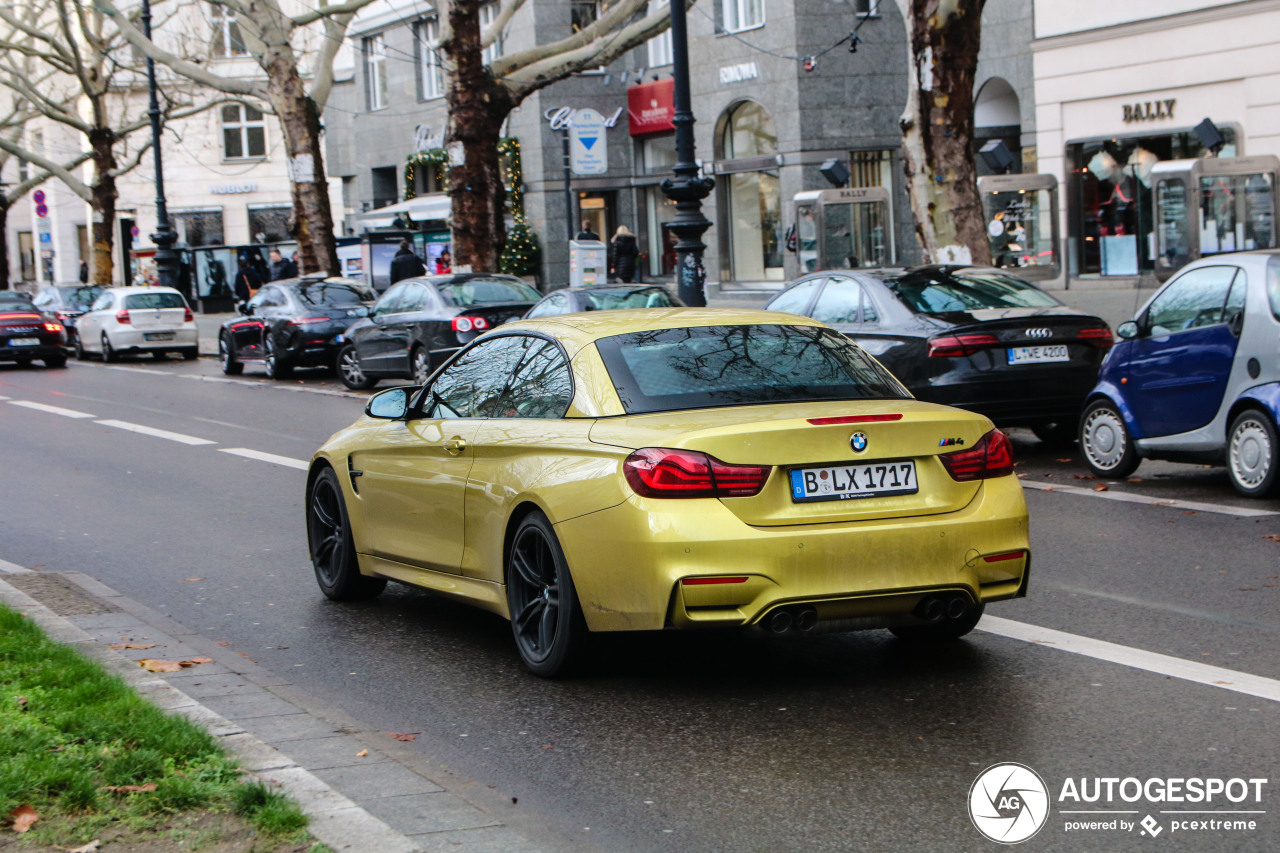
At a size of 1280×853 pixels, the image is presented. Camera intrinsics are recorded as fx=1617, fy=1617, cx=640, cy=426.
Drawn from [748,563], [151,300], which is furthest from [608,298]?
[151,300]

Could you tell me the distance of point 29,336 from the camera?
1259 inches

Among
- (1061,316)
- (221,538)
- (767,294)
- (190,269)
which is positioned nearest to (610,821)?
(221,538)

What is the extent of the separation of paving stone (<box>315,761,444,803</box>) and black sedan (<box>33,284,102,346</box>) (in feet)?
111

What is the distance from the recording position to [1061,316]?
12.5m

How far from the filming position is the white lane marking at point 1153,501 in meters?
9.73

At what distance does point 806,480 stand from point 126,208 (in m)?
72.6

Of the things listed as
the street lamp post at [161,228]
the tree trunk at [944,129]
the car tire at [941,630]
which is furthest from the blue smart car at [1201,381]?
the street lamp post at [161,228]

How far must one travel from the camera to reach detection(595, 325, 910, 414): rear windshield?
6.17 metres

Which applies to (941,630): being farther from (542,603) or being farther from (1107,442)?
(1107,442)

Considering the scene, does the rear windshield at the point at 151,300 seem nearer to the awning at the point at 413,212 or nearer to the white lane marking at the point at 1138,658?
the awning at the point at 413,212

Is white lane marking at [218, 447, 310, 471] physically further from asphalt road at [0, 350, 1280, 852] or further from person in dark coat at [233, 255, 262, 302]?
person in dark coat at [233, 255, 262, 302]

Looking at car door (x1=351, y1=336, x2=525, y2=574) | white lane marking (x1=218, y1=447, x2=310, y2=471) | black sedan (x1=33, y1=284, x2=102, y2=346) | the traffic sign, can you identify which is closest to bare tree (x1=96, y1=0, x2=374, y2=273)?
black sedan (x1=33, y1=284, x2=102, y2=346)

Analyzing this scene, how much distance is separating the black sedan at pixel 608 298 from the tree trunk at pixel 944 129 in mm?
3170

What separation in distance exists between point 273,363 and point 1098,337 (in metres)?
16.1
